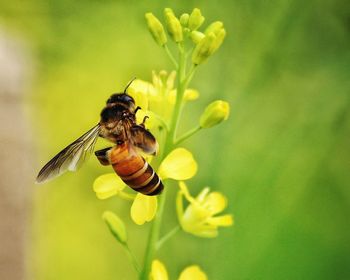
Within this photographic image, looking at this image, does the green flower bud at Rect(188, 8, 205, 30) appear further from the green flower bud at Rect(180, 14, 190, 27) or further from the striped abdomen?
the striped abdomen

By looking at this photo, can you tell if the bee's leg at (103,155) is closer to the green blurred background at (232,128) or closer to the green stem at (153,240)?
the green stem at (153,240)

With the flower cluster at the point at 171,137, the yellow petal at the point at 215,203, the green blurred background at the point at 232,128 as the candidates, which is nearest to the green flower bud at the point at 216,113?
the flower cluster at the point at 171,137

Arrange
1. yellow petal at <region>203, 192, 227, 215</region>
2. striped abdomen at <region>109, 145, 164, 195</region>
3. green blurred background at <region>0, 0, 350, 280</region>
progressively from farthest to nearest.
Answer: green blurred background at <region>0, 0, 350, 280</region> < yellow petal at <region>203, 192, 227, 215</region> < striped abdomen at <region>109, 145, 164, 195</region>

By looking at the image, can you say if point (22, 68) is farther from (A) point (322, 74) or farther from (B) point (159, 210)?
(B) point (159, 210)

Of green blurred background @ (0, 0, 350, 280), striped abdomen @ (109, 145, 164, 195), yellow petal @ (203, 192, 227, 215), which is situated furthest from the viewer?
green blurred background @ (0, 0, 350, 280)

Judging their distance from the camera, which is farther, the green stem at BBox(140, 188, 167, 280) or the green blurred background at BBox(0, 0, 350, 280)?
the green blurred background at BBox(0, 0, 350, 280)

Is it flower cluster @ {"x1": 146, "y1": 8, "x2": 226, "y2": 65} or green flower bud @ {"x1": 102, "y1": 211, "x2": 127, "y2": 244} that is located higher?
flower cluster @ {"x1": 146, "y1": 8, "x2": 226, "y2": 65}

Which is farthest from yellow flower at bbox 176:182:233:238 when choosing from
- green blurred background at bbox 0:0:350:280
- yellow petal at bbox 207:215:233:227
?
green blurred background at bbox 0:0:350:280
